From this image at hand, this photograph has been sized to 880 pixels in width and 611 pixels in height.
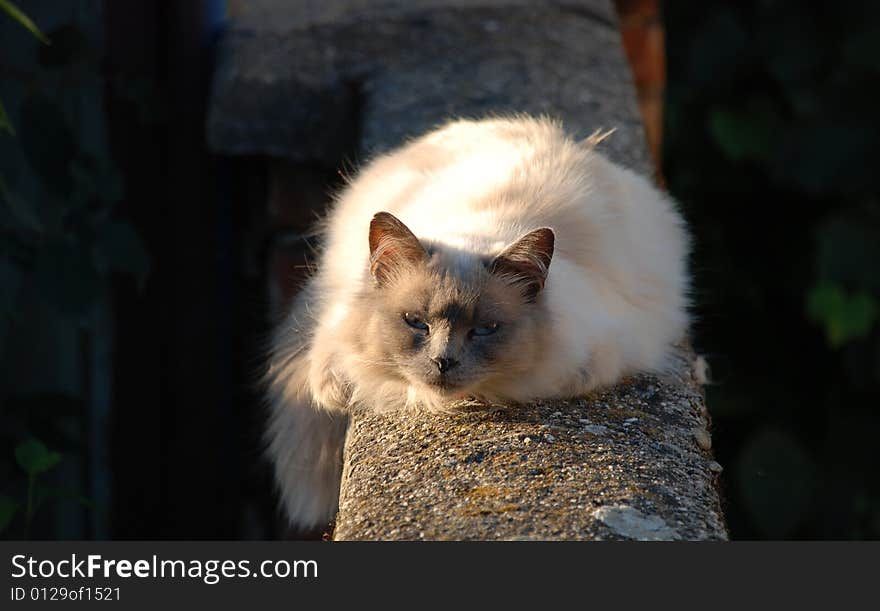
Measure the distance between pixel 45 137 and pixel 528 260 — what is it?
1.31 m

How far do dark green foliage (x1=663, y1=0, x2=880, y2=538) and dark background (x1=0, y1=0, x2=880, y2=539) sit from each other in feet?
0.03

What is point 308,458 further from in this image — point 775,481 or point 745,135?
point 745,135

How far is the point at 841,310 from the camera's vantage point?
4.86m

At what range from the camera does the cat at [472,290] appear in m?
2.27

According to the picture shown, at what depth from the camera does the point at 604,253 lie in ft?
8.54

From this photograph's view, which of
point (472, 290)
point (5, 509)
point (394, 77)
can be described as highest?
point (394, 77)

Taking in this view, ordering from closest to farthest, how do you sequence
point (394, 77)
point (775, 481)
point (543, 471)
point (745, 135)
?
1. point (543, 471)
2. point (394, 77)
3. point (775, 481)
4. point (745, 135)

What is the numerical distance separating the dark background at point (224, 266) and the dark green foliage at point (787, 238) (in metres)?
0.01

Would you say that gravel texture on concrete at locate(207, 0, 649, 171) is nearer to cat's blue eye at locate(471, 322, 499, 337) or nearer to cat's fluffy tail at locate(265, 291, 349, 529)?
cat's fluffy tail at locate(265, 291, 349, 529)

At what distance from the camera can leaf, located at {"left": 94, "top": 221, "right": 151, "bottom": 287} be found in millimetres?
3121

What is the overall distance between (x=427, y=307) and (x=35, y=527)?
2.00 meters

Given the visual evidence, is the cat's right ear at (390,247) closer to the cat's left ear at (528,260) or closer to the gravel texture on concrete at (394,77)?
the cat's left ear at (528,260)

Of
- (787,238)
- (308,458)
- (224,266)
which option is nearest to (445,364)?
(308,458)

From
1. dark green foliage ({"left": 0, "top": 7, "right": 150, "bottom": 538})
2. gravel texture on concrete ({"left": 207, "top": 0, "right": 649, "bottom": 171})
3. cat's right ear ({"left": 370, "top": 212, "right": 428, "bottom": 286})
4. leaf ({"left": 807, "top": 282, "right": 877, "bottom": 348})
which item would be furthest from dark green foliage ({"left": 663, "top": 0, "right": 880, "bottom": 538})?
cat's right ear ({"left": 370, "top": 212, "right": 428, "bottom": 286})
